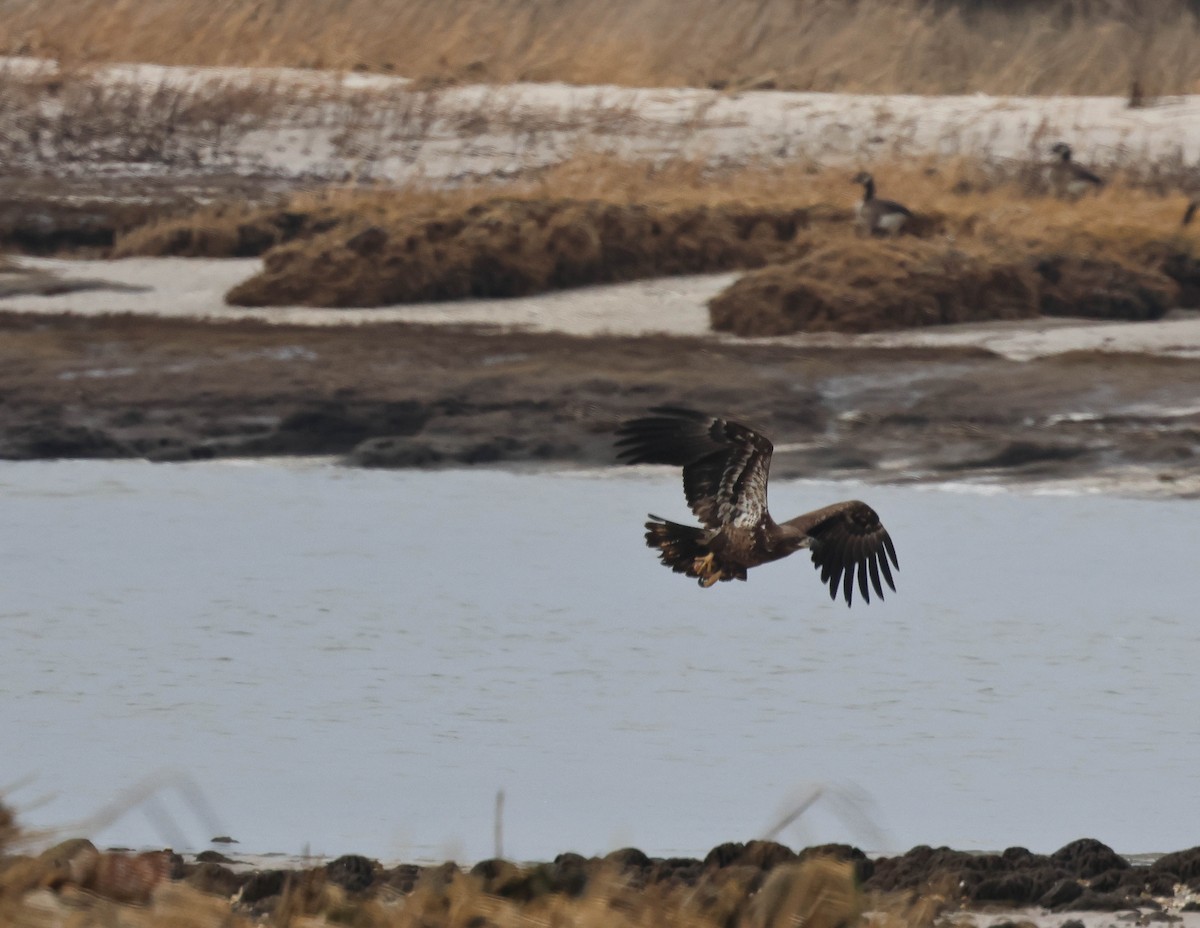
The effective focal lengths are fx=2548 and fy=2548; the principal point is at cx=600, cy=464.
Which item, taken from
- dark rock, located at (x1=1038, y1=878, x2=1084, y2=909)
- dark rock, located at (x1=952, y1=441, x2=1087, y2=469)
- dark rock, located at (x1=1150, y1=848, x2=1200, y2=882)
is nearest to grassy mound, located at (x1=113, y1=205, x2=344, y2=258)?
dark rock, located at (x1=952, y1=441, x2=1087, y2=469)

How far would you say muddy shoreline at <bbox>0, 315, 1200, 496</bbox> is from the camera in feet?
42.5

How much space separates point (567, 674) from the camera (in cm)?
820

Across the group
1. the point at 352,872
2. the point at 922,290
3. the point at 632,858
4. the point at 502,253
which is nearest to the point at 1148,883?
the point at 632,858

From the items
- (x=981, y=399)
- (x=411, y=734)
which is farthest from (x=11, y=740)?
(x=981, y=399)

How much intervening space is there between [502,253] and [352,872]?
1111cm

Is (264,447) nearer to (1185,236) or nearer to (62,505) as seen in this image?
(62,505)

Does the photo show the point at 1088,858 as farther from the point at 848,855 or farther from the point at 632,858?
the point at 632,858

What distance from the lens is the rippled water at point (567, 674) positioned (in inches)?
258

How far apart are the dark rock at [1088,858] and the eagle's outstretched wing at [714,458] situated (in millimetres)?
1513

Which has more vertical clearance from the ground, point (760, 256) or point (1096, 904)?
point (760, 256)

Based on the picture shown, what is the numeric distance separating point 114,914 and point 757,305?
38.0ft

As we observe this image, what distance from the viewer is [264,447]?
1317 cm

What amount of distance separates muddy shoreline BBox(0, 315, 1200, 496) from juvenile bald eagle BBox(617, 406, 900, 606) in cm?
521

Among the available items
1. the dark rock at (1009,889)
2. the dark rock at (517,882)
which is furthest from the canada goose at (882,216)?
the dark rock at (517,882)
